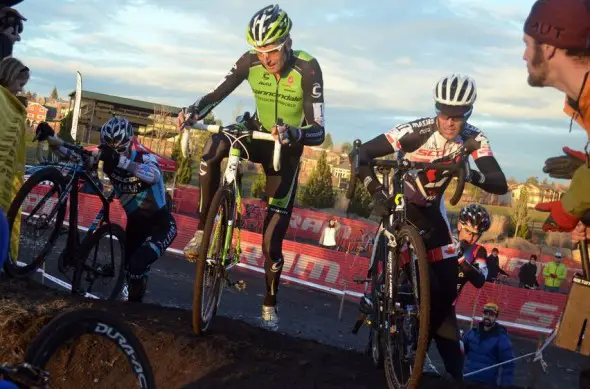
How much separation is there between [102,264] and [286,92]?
3.66 metres

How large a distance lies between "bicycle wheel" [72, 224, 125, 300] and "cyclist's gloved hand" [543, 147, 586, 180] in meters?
6.24

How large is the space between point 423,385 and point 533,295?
12232 millimetres

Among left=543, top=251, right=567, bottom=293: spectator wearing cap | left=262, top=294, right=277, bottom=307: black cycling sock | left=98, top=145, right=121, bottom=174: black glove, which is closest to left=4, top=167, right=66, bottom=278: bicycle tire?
left=98, top=145, right=121, bottom=174: black glove

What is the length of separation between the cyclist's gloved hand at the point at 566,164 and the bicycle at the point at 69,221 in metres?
5.10

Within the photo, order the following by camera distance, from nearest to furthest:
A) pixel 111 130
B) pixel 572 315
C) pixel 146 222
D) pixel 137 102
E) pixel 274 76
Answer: pixel 572 315
pixel 274 76
pixel 111 130
pixel 146 222
pixel 137 102

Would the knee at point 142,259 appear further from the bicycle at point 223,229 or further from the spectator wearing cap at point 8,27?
the spectator wearing cap at point 8,27

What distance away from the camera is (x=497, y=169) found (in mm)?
5652

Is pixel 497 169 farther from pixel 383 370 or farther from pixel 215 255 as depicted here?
pixel 215 255

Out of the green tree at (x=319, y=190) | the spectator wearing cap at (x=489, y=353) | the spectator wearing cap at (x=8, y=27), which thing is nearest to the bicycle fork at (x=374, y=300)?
the spectator wearing cap at (x=489, y=353)

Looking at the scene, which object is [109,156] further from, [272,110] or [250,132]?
[250,132]

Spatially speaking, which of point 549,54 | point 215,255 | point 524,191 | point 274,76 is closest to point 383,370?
point 215,255

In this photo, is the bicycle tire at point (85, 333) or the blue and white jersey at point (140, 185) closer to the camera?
the bicycle tire at point (85, 333)

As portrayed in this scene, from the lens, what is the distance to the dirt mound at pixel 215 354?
5105 millimetres

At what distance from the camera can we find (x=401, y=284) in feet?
17.4
